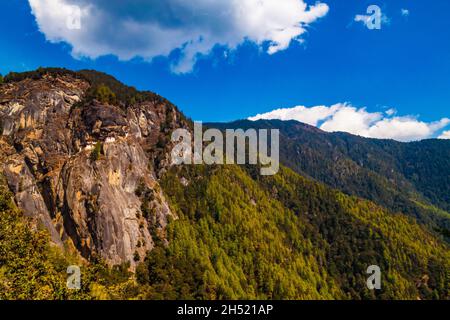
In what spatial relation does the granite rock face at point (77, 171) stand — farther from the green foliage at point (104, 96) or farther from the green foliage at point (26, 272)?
the green foliage at point (26, 272)

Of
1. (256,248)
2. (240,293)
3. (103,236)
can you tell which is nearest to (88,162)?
(103,236)

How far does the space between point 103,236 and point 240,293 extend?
222ft

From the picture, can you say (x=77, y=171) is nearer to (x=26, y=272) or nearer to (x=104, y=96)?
(x=104, y=96)

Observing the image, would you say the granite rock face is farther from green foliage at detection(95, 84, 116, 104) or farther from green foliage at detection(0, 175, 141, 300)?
green foliage at detection(0, 175, 141, 300)

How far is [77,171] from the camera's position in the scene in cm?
13362

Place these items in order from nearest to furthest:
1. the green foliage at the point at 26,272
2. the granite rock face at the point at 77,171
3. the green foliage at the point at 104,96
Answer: the green foliage at the point at 26,272 → the granite rock face at the point at 77,171 → the green foliage at the point at 104,96

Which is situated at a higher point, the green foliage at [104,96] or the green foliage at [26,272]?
the green foliage at [104,96]

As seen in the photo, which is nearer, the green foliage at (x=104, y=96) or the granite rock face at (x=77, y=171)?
the granite rock face at (x=77, y=171)

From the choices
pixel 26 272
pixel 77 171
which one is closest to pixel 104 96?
pixel 77 171

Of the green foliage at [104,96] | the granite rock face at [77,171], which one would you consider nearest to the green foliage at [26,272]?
the granite rock face at [77,171]

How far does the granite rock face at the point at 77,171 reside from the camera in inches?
4970

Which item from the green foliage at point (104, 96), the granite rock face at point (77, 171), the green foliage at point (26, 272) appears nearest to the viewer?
the green foliage at point (26, 272)

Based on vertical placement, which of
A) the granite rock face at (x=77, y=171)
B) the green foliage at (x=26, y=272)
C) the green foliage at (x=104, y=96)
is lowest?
the green foliage at (x=26, y=272)
